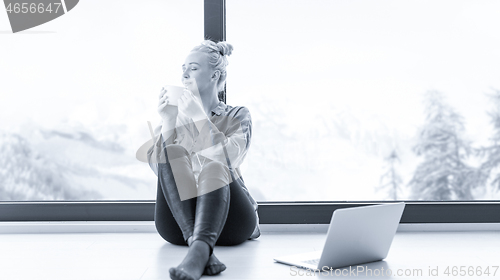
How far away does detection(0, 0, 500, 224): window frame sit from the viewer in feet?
6.74

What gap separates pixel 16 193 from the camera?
6.98ft

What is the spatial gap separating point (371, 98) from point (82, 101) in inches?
53.8

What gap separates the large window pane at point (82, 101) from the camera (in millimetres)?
2131

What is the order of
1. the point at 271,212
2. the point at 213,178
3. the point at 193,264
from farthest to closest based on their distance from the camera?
1. the point at 271,212
2. the point at 213,178
3. the point at 193,264

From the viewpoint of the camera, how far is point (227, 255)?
1.51 meters

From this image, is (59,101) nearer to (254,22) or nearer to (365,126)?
(254,22)

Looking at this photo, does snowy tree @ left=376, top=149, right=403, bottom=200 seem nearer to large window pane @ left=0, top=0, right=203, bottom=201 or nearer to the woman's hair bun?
Answer: the woman's hair bun

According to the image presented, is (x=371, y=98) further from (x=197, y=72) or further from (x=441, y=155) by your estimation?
(x=197, y=72)

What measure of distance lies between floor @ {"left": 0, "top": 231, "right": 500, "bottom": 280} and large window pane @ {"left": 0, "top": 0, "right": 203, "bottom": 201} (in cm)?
30

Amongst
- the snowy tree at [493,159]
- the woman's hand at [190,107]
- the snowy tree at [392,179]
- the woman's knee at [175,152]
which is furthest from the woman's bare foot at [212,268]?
the snowy tree at [493,159]

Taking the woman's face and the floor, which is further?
the woman's face

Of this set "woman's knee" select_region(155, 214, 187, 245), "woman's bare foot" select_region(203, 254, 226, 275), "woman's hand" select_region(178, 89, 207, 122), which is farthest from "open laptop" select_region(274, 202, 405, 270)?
"woman's hand" select_region(178, 89, 207, 122)

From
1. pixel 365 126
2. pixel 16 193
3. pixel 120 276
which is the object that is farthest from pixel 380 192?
pixel 16 193

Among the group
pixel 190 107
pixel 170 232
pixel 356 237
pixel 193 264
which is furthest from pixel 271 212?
pixel 193 264
